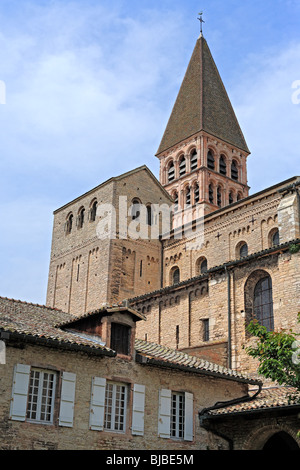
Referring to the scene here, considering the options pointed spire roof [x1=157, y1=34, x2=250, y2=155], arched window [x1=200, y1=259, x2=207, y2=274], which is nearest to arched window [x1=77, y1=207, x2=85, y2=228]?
arched window [x1=200, y1=259, x2=207, y2=274]

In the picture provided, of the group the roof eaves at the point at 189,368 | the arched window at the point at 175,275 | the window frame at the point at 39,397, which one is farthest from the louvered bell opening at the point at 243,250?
the window frame at the point at 39,397

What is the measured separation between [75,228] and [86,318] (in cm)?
2101

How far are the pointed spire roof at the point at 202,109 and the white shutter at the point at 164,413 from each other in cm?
3835

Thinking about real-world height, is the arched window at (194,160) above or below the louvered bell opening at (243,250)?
above

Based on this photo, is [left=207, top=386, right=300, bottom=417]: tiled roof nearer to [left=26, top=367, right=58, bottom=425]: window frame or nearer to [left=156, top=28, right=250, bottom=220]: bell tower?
[left=26, top=367, right=58, bottom=425]: window frame

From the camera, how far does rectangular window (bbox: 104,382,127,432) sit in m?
14.9

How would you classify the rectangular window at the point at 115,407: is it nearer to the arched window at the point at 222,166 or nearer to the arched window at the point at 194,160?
the arched window at the point at 194,160

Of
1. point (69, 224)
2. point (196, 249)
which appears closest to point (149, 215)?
point (196, 249)

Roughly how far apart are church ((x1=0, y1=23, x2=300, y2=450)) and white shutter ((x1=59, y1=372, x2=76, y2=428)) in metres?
0.03

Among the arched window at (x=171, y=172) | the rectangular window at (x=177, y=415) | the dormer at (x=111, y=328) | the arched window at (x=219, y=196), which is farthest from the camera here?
the arched window at (x=171, y=172)

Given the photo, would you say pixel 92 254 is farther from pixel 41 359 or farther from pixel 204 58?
pixel 204 58

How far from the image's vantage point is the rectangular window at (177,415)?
16.1 metres

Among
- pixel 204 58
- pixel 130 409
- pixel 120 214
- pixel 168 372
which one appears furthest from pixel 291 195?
pixel 204 58
